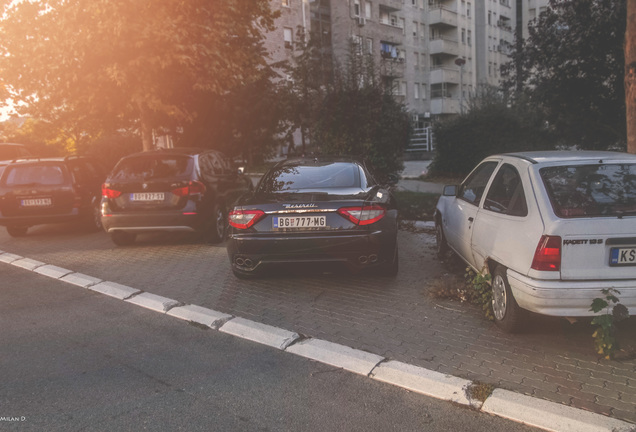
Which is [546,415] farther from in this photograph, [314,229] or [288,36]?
[288,36]

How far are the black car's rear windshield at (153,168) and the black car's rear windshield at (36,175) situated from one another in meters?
2.31

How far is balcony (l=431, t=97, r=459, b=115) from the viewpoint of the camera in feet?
195

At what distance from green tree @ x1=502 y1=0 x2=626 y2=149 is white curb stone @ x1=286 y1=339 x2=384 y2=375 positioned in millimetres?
12004

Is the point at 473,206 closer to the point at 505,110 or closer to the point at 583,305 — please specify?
the point at 583,305

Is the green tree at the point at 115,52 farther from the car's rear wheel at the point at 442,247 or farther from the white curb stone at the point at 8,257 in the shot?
the car's rear wheel at the point at 442,247

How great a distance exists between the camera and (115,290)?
6.76 m

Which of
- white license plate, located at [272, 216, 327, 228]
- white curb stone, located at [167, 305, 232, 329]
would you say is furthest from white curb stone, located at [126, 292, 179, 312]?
white license plate, located at [272, 216, 327, 228]

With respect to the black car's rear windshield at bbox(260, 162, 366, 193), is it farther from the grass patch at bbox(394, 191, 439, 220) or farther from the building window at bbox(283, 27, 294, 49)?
the building window at bbox(283, 27, 294, 49)

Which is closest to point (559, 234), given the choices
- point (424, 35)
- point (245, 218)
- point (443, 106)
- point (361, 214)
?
point (361, 214)

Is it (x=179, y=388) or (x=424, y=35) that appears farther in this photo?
(x=424, y=35)

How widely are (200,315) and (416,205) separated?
794cm

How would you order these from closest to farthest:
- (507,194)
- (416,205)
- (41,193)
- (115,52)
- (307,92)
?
1. (507,194)
2. (41,193)
3. (416,205)
4. (115,52)
5. (307,92)

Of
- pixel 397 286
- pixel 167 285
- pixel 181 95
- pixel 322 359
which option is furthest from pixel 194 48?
pixel 322 359

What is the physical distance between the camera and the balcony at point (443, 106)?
59438mm
